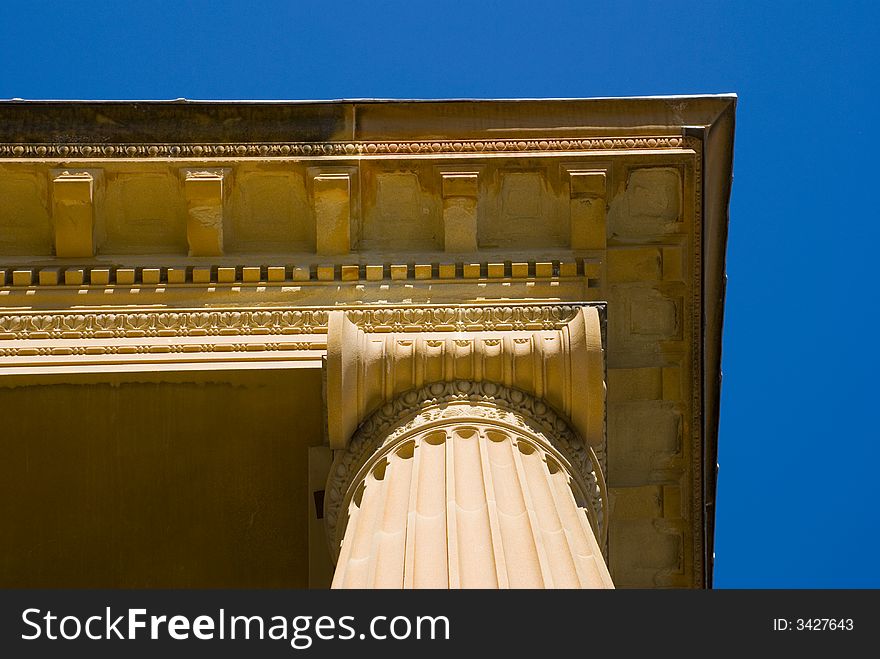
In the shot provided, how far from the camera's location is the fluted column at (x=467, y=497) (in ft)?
29.0

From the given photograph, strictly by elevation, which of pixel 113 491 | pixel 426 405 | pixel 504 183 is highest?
pixel 504 183

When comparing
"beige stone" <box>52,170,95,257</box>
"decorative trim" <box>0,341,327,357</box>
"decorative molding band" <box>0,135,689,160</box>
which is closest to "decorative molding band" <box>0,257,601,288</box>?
"beige stone" <box>52,170,95,257</box>

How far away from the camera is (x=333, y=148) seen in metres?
14.5

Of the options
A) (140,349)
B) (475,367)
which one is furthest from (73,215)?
(475,367)

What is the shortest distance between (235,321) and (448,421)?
2.95m

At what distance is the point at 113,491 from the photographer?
12.6m

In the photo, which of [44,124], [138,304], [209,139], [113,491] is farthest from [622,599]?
[44,124]

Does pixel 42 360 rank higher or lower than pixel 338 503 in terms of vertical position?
higher

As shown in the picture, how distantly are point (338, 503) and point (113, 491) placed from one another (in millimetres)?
2340

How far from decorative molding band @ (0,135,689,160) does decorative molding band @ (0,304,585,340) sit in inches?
76.5

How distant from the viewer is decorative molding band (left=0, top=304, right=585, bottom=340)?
13219 mm

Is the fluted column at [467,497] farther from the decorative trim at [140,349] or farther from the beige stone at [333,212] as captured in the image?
the beige stone at [333,212]

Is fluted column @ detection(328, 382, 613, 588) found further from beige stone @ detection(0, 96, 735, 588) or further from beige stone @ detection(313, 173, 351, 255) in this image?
beige stone @ detection(313, 173, 351, 255)

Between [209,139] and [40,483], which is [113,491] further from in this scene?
[209,139]
